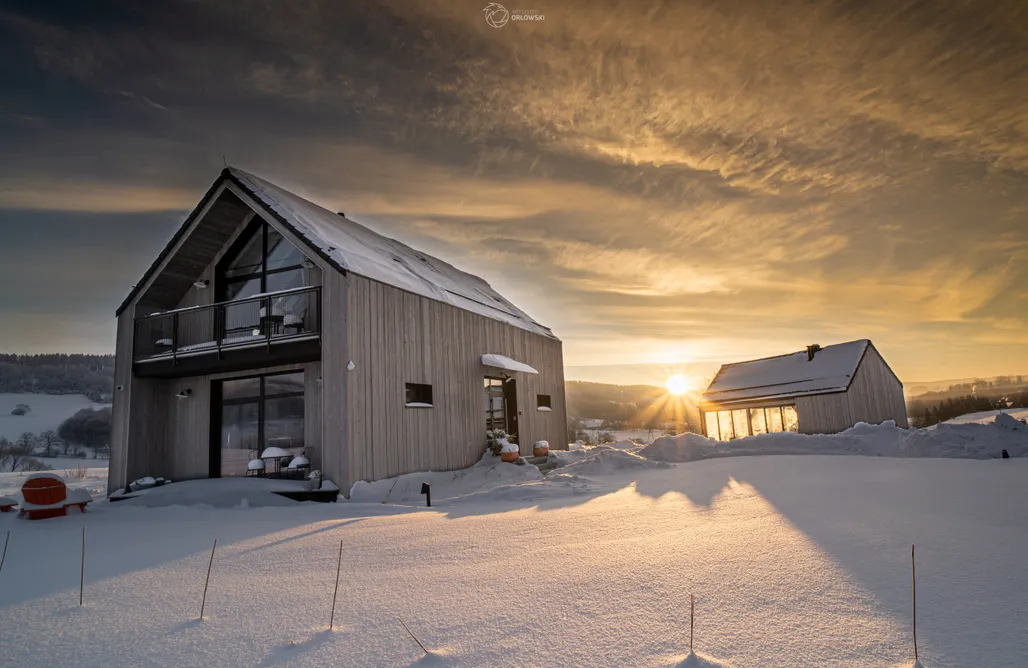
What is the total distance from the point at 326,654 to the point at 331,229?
11.2 metres

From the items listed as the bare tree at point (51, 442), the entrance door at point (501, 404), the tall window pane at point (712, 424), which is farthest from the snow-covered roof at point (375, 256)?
the bare tree at point (51, 442)

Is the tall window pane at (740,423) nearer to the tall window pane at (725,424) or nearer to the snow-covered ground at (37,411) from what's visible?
the tall window pane at (725,424)

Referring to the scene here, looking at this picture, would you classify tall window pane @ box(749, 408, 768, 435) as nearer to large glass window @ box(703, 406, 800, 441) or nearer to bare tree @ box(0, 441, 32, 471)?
large glass window @ box(703, 406, 800, 441)

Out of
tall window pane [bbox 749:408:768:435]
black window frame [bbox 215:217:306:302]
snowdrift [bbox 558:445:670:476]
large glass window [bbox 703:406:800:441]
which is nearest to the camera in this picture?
snowdrift [bbox 558:445:670:476]

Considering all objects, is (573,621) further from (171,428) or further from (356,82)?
(171,428)

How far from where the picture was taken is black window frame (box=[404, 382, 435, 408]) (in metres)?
11.2

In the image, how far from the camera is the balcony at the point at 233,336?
34.4 ft

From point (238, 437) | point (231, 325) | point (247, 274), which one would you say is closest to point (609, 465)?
point (238, 437)

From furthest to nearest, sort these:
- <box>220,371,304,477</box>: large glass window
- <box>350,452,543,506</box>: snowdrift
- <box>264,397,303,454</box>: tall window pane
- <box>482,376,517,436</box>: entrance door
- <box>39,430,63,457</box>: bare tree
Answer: <box>39,430,63,457</box>: bare tree < <box>482,376,517,436</box>: entrance door < <box>220,371,304,477</box>: large glass window < <box>264,397,303,454</box>: tall window pane < <box>350,452,543,506</box>: snowdrift

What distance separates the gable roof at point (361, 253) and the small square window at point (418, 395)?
6.56ft

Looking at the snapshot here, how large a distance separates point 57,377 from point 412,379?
52802 millimetres

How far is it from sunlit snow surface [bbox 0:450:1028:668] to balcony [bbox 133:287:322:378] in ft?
15.8

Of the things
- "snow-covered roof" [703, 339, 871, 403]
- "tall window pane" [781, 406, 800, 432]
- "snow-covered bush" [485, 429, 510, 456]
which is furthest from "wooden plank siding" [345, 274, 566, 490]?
"tall window pane" [781, 406, 800, 432]

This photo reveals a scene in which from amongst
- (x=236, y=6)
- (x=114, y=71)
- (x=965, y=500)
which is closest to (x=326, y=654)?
(x=965, y=500)
